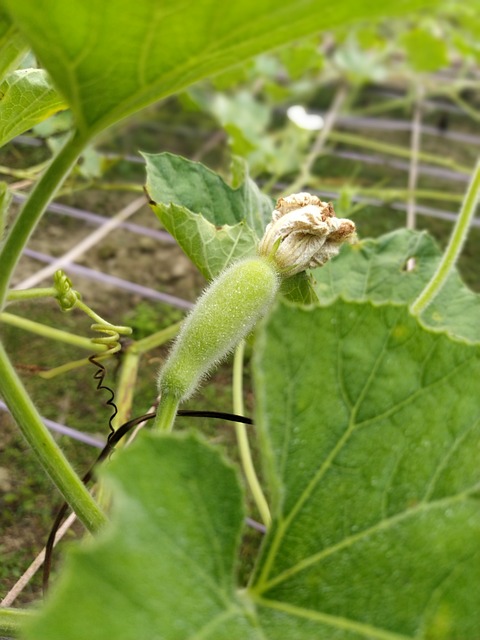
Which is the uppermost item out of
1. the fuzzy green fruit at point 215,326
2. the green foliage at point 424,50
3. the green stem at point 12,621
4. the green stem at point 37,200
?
the green foliage at point 424,50

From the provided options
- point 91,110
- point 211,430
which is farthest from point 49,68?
point 211,430

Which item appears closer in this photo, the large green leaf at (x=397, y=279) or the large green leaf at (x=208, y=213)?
the large green leaf at (x=208, y=213)

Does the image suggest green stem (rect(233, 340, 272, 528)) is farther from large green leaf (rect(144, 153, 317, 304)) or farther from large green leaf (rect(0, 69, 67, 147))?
large green leaf (rect(0, 69, 67, 147))

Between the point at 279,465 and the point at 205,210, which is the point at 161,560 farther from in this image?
the point at 205,210

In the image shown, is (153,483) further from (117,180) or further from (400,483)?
(117,180)

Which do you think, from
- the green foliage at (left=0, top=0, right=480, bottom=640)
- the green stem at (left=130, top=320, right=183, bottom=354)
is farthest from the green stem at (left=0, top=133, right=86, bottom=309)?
the green stem at (left=130, top=320, right=183, bottom=354)

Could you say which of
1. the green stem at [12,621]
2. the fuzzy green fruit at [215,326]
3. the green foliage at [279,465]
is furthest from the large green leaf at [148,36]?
the green stem at [12,621]

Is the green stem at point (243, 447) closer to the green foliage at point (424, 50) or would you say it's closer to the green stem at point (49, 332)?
the green stem at point (49, 332)

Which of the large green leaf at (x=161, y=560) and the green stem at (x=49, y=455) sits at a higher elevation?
the green stem at (x=49, y=455)
